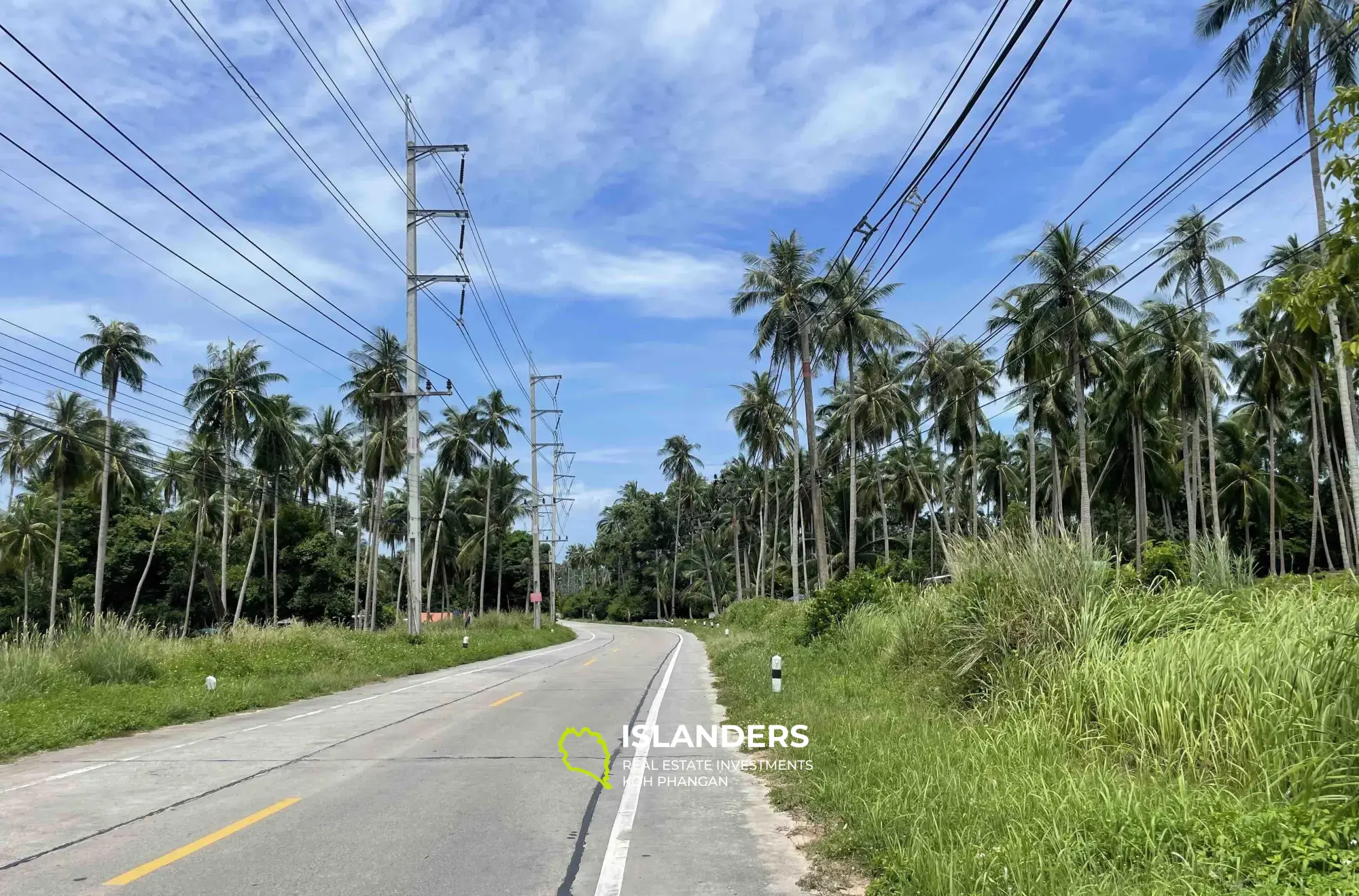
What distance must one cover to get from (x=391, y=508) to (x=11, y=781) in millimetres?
67274

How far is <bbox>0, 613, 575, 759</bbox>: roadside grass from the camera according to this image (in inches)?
469

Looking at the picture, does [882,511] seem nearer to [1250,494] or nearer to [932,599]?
[1250,494]

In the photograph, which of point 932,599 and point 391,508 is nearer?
point 932,599

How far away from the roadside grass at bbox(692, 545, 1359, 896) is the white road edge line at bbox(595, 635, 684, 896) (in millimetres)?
1289

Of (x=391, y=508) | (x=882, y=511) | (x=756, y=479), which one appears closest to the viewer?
(x=882, y=511)

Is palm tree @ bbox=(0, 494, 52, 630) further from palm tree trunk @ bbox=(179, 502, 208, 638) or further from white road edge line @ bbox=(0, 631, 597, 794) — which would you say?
white road edge line @ bbox=(0, 631, 597, 794)

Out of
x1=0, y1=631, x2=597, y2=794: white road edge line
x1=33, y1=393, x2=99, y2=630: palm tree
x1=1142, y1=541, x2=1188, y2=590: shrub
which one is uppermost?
x1=33, y1=393, x2=99, y2=630: palm tree

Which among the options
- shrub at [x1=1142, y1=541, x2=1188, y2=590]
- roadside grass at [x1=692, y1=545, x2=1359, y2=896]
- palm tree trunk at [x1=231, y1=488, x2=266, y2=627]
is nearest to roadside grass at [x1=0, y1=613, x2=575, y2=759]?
roadside grass at [x1=692, y1=545, x2=1359, y2=896]

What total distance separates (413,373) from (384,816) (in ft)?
73.7

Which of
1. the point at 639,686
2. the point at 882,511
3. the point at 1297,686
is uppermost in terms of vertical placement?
the point at 882,511

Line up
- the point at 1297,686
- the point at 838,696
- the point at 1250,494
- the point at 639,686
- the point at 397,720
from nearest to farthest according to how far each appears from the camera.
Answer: the point at 1297,686 → the point at 838,696 → the point at 397,720 → the point at 639,686 → the point at 1250,494

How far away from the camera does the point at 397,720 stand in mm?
13000

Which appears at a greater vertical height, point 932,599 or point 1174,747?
point 932,599

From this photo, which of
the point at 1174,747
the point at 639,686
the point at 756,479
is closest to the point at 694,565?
the point at 756,479
